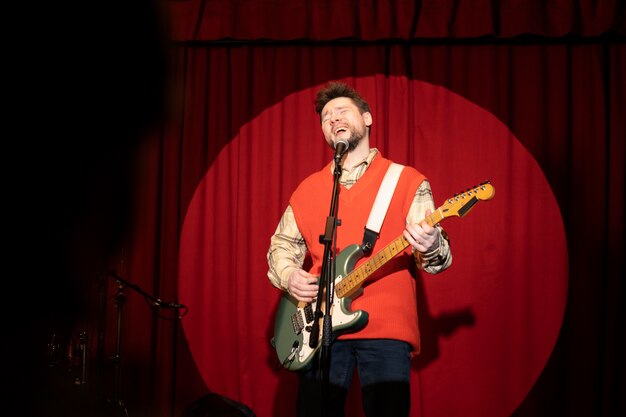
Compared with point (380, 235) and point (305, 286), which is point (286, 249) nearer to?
point (305, 286)

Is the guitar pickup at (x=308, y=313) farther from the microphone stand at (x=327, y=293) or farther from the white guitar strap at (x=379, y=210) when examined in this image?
the white guitar strap at (x=379, y=210)

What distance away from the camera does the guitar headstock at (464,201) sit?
8.86ft

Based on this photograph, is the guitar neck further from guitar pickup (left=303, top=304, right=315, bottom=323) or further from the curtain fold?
the curtain fold

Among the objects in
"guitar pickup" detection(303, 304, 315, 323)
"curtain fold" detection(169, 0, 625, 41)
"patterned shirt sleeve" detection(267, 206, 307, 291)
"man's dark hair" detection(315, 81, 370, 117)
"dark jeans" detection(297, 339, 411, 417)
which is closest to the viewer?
"dark jeans" detection(297, 339, 411, 417)

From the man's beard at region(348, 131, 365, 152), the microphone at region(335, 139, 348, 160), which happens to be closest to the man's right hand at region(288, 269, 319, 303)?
the microphone at region(335, 139, 348, 160)

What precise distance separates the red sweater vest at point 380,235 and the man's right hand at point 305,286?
17 centimetres

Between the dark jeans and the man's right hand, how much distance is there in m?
0.25

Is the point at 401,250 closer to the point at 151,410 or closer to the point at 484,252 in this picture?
the point at 484,252

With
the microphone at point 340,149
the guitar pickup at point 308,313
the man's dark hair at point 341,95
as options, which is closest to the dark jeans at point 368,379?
the guitar pickup at point 308,313

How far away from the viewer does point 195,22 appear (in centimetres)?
450

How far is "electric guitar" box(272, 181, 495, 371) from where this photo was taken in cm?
269

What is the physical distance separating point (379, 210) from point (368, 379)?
2.51ft

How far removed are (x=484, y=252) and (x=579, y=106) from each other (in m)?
1.24

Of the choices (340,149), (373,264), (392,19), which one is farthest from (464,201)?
(392,19)
